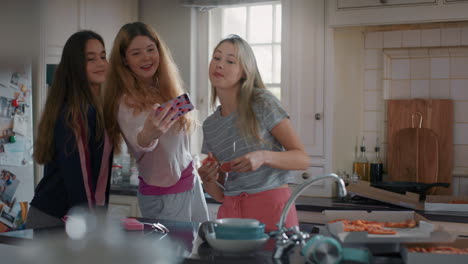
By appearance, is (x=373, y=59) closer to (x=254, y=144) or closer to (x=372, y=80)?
(x=372, y=80)

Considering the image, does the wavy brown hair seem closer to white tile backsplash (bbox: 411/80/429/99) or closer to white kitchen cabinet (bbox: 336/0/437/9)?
white kitchen cabinet (bbox: 336/0/437/9)

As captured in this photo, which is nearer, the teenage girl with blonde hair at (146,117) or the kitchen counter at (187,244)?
the kitchen counter at (187,244)

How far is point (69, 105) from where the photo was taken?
6.84ft

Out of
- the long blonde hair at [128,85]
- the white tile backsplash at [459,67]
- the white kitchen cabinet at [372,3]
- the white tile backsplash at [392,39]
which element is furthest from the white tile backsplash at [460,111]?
the long blonde hair at [128,85]

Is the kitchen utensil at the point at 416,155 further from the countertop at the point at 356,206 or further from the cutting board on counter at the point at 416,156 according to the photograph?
the countertop at the point at 356,206

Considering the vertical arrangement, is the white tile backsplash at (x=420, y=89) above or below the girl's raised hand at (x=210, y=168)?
above

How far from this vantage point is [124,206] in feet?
11.5

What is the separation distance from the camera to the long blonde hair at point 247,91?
2.06m

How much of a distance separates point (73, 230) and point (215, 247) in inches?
21.7

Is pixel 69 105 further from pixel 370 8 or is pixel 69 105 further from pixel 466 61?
pixel 466 61

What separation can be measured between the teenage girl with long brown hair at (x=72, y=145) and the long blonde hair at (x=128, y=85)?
0.23ft

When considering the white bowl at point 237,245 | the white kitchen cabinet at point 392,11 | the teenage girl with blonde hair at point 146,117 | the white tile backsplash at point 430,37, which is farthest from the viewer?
the white tile backsplash at point 430,37

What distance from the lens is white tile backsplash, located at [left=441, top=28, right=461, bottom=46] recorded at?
3334mm

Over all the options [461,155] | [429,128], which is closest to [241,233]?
[429,128]
